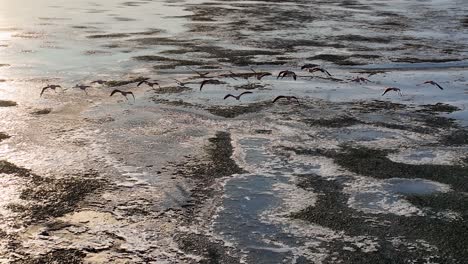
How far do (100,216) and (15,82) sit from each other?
2497mm

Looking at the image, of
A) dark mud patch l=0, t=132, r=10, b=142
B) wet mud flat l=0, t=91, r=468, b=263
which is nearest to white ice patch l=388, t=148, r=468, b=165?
wet mud flat l=0, t=91, r=468, b=263

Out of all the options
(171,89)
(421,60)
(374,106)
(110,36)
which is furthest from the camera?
(110,36)

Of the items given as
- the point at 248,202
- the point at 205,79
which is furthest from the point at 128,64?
the point at 248,202

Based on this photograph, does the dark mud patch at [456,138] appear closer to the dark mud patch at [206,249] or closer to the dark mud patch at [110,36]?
the dark mud patch at [206,249]

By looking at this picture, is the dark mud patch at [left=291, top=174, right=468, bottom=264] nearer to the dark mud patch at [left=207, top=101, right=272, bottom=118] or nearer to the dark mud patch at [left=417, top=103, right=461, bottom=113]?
the dark mud patch at [left=207, top=101, right=272, bottom=118]

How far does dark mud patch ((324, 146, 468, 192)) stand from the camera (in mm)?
2391

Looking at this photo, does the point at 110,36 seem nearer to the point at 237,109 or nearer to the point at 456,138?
the point at 237,109

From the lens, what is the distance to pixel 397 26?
26.8ft

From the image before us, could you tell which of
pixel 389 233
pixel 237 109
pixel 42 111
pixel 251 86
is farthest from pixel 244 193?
pixel 251 86

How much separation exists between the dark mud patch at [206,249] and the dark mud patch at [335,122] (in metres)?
1.54

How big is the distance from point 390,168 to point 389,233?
0.69 metres

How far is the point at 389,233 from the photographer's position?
6.16 feet

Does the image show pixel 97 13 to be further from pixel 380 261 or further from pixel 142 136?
pixel 380 261

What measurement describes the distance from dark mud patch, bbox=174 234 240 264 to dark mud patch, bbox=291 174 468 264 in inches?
11.8
